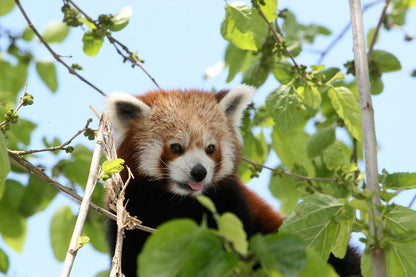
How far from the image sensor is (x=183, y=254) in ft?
3.93

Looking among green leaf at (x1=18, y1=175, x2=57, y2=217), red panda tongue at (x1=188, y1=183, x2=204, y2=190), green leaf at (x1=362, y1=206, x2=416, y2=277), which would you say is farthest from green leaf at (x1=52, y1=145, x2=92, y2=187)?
green leaf at (x1=362, y1=206, x2=416, y2=277)

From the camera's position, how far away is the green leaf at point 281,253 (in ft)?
3.75

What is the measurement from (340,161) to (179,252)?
2.62m

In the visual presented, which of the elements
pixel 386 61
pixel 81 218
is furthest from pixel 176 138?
pixel 81 218

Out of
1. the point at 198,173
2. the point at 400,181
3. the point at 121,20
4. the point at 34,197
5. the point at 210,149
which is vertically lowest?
the point at 400,181

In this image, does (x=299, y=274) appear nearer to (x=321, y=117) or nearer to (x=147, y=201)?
(x=147, y=201)

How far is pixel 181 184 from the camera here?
350 centimetres

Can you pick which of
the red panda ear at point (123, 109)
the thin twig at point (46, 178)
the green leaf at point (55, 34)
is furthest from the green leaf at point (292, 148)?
the thin twig at point (46, 178)

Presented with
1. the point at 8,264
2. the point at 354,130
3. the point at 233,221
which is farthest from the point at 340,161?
the point at 233,221

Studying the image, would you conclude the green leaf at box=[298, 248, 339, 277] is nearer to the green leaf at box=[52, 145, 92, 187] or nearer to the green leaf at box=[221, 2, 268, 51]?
the green leaf at box=[221, 2, 268, 51]

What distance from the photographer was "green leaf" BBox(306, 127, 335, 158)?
371 cm

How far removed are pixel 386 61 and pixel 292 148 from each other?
0.97m

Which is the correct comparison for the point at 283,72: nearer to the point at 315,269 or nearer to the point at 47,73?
the point at 47,73

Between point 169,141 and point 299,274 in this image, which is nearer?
point 299,274
